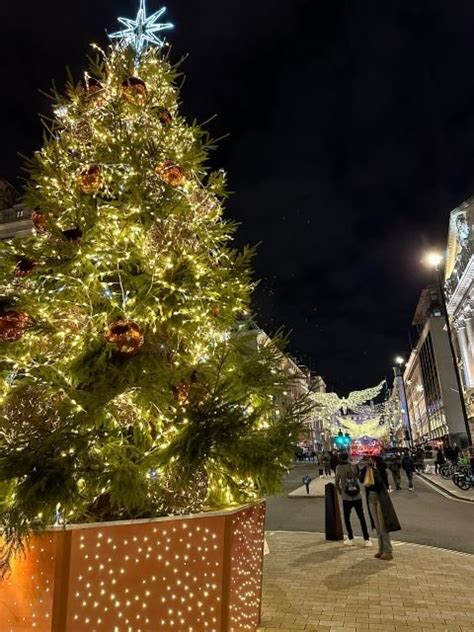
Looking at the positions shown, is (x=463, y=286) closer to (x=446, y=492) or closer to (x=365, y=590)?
(x=446, y=492)

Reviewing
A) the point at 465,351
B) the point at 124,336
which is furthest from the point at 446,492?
the point at 465,351

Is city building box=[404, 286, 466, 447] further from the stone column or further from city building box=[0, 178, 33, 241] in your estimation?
city building box=[0, 178, 33, 241]

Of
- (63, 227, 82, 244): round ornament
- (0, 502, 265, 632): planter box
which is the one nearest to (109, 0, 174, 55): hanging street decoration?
(63, 227, 82, 244): round ornament

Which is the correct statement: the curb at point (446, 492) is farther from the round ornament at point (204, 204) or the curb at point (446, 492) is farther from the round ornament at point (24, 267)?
the round ornament at point (24, 267)

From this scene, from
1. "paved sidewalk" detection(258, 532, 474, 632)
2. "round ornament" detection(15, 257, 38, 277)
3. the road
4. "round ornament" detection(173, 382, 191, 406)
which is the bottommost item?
the road

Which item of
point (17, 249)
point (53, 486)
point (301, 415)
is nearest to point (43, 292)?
point (17, 249)

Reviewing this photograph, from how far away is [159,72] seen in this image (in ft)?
20.8

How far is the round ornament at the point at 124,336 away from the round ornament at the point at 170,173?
1906 mm

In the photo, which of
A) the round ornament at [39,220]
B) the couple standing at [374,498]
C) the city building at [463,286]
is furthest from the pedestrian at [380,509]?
the city building at [463,286]

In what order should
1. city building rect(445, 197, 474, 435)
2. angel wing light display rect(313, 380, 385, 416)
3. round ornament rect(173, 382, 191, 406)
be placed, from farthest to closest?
city building rect(445, 197, 474, 435) → angel wing light display rect(313, 380, 385, 416) → round ornament rect(173, 382, 191, 406)

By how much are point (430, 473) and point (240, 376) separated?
32187mm

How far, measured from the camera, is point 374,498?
8.63m

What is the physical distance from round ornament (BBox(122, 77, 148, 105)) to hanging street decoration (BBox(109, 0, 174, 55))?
150 centimetres

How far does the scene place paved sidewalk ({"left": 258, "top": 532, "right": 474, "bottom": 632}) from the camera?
5.12 meters
